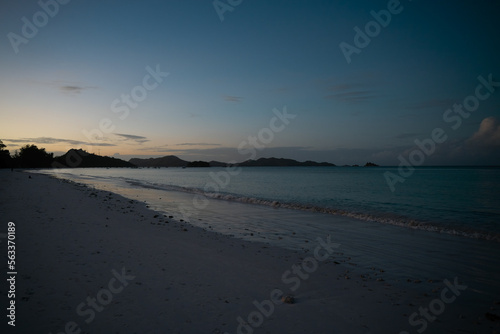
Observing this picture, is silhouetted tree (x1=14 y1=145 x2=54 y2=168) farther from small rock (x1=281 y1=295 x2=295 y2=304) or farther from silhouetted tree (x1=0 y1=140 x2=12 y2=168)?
small rock (x1=281 y1=295 x2=295 y2=304)

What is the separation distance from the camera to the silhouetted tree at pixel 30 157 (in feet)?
452

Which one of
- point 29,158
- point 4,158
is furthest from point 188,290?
point 29,158

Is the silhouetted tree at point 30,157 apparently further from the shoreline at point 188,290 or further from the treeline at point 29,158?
the shoreline at point 188,290

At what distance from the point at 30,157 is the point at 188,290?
599 feet

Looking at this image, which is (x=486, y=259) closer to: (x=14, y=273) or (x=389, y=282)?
(x=389, y=282)

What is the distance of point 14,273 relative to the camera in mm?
5816

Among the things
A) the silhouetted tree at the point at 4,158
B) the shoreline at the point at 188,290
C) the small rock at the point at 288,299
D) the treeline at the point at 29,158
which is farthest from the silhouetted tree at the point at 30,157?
the small rock at the point at 288,299

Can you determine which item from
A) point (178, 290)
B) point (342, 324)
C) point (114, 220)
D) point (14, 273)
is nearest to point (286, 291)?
point (342, 324)

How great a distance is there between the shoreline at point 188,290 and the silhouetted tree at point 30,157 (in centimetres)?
17362

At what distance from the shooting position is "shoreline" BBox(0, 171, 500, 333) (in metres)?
4.73

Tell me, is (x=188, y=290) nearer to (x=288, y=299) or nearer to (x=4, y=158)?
(x=288, y=299)

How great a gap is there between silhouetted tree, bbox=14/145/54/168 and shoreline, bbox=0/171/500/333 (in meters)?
174

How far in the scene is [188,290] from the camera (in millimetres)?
5918

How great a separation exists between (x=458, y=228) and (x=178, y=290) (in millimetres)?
17654
